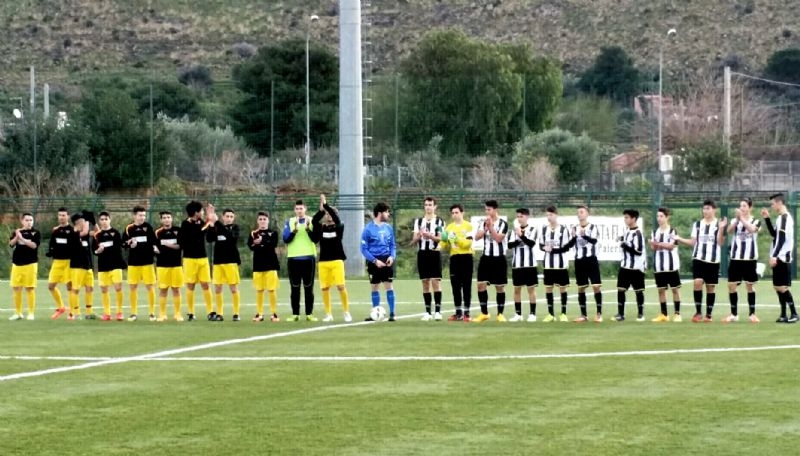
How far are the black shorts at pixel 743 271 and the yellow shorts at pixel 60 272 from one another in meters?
11.3

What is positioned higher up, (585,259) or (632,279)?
(585,259)

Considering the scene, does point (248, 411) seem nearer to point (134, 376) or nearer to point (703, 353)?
point (134, 376)

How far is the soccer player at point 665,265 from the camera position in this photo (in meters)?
24.0

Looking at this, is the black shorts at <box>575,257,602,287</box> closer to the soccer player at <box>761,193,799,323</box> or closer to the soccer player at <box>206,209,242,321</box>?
the soccer player at <box>761,193,799,323</box>

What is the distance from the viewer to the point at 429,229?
24078mm

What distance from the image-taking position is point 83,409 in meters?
13.5

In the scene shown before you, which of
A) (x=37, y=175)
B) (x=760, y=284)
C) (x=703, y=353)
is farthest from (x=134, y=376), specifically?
(x=37, y=175)

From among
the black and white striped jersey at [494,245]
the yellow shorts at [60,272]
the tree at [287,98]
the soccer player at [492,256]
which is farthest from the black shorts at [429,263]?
the tree at [287,98]

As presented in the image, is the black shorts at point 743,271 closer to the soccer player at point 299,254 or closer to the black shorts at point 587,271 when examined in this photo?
the black shorts at point 587,271

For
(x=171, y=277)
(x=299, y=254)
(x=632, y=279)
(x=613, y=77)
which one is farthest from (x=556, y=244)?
(x=613, y=77)

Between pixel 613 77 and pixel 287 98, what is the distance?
34106 millimetres

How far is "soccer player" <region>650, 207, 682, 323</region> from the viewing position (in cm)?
2403

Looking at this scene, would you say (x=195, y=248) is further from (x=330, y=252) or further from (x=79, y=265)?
(x=330, y=252)

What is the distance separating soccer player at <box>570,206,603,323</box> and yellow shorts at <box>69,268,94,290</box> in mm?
8329
